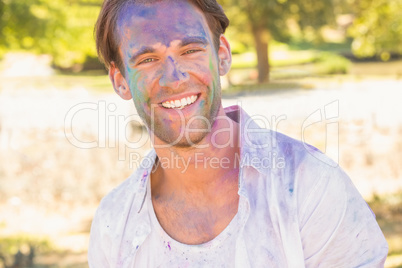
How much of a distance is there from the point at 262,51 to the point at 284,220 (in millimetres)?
22063

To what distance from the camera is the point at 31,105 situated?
2241 cm

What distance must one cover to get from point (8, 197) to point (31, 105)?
42.3 feet

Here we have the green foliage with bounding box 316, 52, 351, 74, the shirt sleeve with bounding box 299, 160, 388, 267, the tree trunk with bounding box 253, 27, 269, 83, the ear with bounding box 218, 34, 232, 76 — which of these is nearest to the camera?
the shirt sleeve with bounding box 299, 160, 388, 267

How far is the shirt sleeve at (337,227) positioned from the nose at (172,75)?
753 millimetres

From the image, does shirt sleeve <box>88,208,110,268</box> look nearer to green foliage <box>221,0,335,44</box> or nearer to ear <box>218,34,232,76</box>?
ear <box>218,34,232,76</box>

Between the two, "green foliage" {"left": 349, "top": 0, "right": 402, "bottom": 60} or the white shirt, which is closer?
the white shirt

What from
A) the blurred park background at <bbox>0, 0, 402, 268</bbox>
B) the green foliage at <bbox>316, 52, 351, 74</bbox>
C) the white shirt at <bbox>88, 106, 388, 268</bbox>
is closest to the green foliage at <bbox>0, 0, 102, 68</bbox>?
the blurred park background at <bbox>0, 0, 402, 268</bbox>

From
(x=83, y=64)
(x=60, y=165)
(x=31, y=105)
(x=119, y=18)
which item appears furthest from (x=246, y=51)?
(x=119, y=18)

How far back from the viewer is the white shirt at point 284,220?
221 cm

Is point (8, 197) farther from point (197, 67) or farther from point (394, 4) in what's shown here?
point (197, 67)

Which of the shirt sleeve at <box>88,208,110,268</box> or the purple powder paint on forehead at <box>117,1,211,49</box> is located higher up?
the purple powder paint on forehead at <box>117,1,211,49</box>

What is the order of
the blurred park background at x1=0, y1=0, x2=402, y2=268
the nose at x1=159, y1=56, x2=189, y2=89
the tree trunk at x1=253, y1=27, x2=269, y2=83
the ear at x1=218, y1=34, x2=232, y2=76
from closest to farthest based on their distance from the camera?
the nose at x1=159, y1=56, x2=189, y2=89 → the ear at x1=218, y1=34, x2=232, y2=76 → the blurred park background at x1=0, y1=0, x2=402, y2=268 → the tree trunk at x1=253, y1=27, x2=269, y2=83

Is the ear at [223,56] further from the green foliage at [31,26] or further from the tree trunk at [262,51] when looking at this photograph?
the tree trunk at [262,51]

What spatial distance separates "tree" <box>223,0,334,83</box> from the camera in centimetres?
2119
